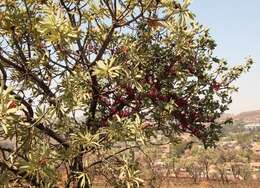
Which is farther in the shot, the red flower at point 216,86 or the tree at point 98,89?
the red flower at point 216,86

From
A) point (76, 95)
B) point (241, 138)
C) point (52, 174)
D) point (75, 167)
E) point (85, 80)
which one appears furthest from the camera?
point (241, 138)

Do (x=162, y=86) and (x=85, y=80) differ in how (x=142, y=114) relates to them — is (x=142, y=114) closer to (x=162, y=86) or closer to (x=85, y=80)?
(x=162, y=86)

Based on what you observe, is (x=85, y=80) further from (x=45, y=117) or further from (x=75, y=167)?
(x=75, y=167)

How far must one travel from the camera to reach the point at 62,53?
5.18m

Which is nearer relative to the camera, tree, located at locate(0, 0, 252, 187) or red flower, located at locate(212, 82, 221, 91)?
tree, located at locate(0, 0, 252, 187)

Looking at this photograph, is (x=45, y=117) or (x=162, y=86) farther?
(x=162, y=86)

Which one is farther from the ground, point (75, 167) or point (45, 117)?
point (45, 117)

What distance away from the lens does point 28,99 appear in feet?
20.2

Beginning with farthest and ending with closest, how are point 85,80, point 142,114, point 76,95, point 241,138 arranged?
point 241,138, point 142,114, point 85,80, point 76,95

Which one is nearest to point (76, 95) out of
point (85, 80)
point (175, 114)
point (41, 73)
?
point (85, 80)

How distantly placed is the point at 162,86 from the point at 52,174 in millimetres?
2739

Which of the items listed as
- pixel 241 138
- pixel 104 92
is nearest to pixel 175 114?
pixel 104 92

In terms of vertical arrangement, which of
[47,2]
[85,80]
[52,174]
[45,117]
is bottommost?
[52,174]

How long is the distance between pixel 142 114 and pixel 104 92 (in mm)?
755
